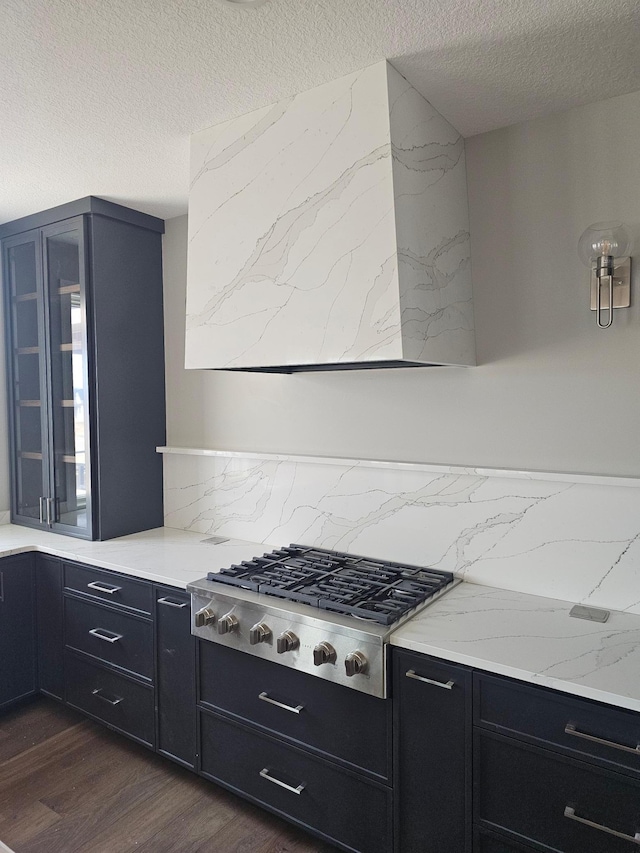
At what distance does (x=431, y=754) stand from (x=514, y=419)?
113 centimetres

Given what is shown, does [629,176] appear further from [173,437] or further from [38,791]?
Result: [38,791]

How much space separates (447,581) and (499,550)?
0.22m

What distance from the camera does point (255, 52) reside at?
169 centimetres

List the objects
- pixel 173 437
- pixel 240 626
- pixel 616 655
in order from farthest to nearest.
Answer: pixel 173 437, pixel 240 626, pixel 616 655

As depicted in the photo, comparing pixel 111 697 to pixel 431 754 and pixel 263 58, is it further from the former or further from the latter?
pixel 263 58

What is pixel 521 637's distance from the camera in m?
1.76

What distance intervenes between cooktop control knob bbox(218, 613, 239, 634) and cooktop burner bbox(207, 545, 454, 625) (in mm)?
118

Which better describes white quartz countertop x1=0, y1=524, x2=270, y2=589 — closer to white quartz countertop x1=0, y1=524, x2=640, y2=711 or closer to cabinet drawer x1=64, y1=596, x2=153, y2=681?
white quartz countertop x1=0, y1=524, x2=640, y2=711

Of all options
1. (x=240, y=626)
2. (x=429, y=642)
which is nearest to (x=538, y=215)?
(x=429, y=642)

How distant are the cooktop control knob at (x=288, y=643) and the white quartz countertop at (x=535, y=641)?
336mm

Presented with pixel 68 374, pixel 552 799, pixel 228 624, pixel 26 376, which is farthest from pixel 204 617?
pixel 26 376

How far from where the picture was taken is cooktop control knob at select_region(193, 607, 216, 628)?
7.03 ft

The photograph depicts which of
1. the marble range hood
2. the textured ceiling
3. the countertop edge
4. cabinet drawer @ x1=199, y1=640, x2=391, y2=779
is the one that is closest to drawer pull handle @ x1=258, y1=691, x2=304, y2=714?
cabinet drawer @ x1=199, y1=640, x2=391, y2=779

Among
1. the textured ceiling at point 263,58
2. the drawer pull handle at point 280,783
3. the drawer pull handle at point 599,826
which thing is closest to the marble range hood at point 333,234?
the textured ceiling at point 263,58
